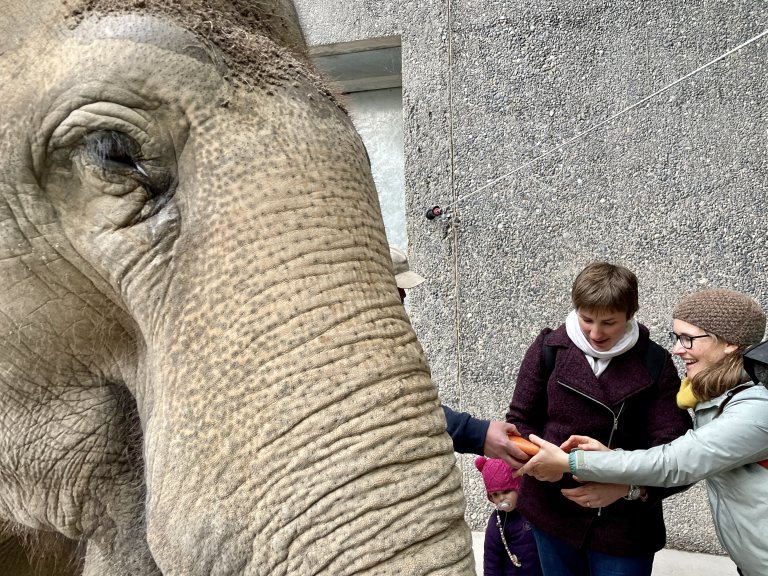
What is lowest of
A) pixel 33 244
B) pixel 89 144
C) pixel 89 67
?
pixel 33 244

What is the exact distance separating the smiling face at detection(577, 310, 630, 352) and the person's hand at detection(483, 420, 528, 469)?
42 centimetres

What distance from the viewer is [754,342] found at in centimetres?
245

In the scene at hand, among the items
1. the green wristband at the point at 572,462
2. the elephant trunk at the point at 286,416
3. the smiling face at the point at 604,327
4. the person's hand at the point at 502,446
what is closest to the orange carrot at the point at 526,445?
the person's hand at the point at 502,446

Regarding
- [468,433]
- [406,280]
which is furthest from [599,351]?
[406,280]

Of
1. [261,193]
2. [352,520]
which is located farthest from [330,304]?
[352,520]

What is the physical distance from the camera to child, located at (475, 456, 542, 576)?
9.67ft

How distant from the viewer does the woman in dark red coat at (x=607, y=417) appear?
252 centimetres

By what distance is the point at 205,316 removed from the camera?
3.91 feet

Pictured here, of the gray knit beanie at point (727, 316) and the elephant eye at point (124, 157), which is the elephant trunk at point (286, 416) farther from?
the gray knit beanie at point (727, 316)

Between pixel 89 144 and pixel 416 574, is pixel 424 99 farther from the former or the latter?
pixel 416 574

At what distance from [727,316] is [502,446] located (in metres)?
0.85

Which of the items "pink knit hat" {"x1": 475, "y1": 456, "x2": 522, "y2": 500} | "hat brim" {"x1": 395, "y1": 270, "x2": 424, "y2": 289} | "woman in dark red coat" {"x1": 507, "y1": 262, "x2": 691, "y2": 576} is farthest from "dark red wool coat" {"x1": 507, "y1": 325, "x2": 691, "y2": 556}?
"hat brim" {"x1": 395, "y1": 270, "x2": 424, "y2": 289}

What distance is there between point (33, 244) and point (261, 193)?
16.8 inches

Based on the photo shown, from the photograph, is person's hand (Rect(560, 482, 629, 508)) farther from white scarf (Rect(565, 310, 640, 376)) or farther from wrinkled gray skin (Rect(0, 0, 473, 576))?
wrinkled gray skin (Rect(0, 0, 473, 576))
